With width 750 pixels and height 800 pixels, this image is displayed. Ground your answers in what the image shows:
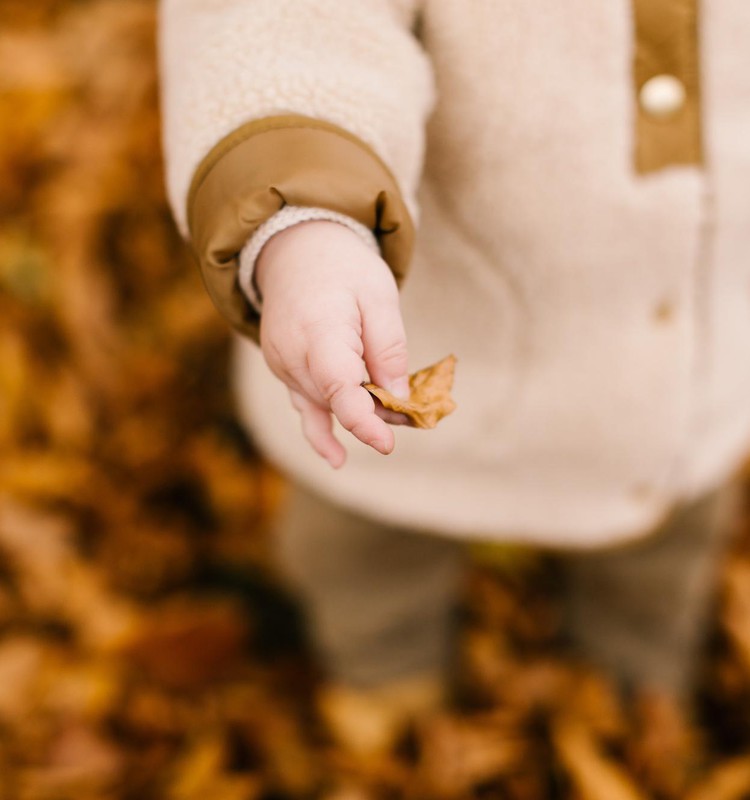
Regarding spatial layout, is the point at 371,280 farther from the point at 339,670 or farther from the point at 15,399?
the point at 15,399

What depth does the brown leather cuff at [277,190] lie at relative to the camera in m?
0.42

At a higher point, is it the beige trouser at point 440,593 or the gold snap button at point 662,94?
the gold snap button at point 662,94

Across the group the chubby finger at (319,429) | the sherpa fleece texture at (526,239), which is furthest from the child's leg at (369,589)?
the chubby finger at (319,429)

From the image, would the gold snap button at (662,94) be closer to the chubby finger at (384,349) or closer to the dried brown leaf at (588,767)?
the chubby finger at (384,349)

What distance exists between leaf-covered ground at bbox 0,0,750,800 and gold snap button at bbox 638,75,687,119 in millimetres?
758

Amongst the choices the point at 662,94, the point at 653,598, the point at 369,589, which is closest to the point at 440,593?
the point at 369,589

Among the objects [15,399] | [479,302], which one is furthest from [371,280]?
[15,399]

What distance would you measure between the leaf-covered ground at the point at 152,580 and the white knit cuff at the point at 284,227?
2.45ft

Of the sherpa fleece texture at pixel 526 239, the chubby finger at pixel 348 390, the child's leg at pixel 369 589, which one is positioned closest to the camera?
the chubby finger at pixel 348 390

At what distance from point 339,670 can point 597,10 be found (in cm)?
86

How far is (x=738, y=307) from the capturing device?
28.7 inches

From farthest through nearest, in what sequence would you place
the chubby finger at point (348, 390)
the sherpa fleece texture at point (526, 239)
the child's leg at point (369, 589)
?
the child's leg at point (369, 589) → the sherpa fleece texture at point (526, 239) → the chubby finger at point (348, 390)

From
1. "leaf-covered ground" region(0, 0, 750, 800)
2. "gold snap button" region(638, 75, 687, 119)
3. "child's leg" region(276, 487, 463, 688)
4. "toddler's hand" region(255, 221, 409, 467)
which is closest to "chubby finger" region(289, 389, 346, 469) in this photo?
"toddler's hand" region(255, 221, 409, 467)

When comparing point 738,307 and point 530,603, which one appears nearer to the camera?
point 738,307
